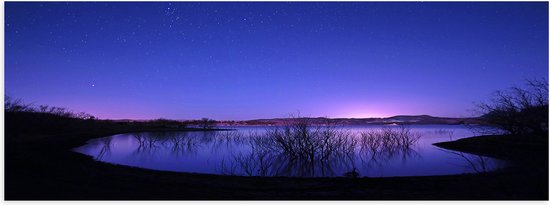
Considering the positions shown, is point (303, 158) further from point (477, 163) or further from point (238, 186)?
point (477, 163)

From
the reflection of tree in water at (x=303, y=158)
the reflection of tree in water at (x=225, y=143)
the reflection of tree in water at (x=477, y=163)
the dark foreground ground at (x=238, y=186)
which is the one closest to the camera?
the dark foreground ground at (x=238, y=186)

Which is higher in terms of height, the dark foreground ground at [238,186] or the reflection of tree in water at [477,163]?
the dark foreground ground at [238,186]

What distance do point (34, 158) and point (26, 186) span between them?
15.4 ft

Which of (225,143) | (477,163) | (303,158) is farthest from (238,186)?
(225,143)

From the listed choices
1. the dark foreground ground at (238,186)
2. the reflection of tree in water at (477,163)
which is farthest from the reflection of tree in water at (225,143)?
the reflection of tree in water at (477,163)

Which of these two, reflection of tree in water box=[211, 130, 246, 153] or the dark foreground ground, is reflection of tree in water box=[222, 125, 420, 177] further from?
reflection of tree in water box=[211, 130, 246, 153]

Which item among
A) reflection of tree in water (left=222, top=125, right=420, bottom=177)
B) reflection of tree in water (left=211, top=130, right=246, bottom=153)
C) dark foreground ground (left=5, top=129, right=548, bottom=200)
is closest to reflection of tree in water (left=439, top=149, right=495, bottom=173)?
reflection of tree in water (left=222, top=125, right=420, bottom=177)

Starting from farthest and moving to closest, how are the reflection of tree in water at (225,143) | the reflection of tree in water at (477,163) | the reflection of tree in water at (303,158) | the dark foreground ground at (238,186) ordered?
1. the reflection of tree in water at (225,143)
2. the reflection of tree in water at (303,158)
3. the reflection of tree in water at (477,163)
4. the dark foreground ground at (238,186)

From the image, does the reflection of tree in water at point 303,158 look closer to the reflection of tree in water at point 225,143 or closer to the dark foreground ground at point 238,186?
the dark foreground ground at point 238,186

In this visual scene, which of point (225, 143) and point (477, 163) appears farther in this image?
point (225, 143)

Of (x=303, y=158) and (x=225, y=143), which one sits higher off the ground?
(x=225, y=143)

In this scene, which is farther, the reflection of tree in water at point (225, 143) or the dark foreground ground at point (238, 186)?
the reflection of tree in water at point (225, 143)

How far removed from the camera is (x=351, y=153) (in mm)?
21094

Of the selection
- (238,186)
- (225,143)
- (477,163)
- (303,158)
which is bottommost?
(477,163)
